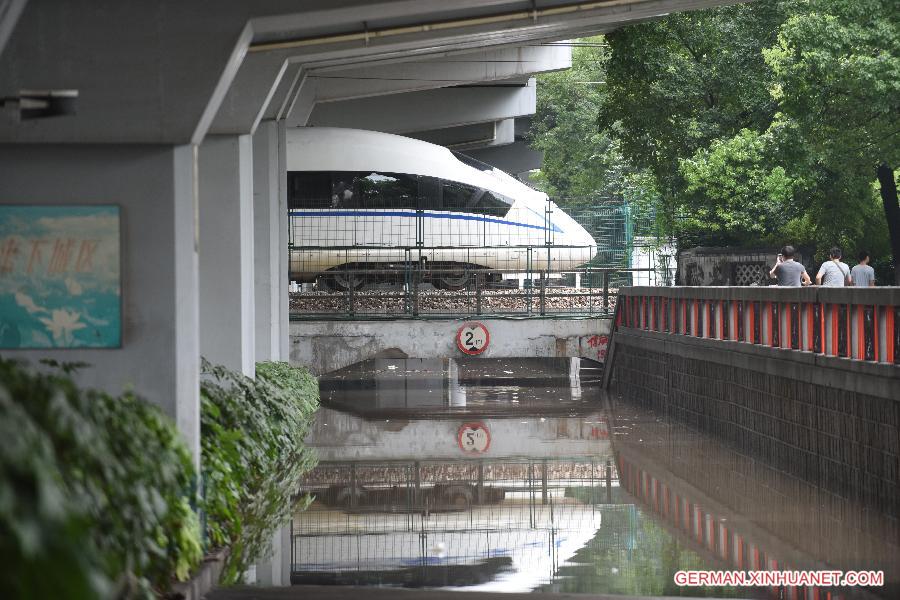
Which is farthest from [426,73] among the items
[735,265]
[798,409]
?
[798,409]

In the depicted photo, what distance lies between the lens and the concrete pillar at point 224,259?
14.3 metres

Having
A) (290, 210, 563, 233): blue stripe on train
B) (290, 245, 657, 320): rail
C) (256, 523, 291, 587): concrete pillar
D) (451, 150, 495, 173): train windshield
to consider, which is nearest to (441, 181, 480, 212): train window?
(290, 210, 563, 233): blue stripe on train

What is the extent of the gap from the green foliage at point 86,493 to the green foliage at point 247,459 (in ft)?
5.32

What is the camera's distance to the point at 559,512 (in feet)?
42.0

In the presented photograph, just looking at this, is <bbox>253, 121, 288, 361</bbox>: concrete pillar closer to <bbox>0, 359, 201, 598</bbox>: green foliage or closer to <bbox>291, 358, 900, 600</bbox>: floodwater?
<bbox>291, 358, 900, 600</bbox>: floodwater

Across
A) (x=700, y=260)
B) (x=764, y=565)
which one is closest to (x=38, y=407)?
(x=764, y=565)

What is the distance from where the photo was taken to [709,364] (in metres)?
18.9

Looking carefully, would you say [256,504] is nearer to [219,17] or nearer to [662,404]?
[219,17]

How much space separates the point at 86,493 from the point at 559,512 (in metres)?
7.77

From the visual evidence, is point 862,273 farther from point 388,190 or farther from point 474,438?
point 388,190

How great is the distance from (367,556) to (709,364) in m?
9.41

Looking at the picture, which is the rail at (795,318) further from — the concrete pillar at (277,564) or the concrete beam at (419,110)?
the concrete beam at (419,110)

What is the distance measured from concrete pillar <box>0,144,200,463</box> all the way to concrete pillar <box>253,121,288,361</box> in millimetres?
9516

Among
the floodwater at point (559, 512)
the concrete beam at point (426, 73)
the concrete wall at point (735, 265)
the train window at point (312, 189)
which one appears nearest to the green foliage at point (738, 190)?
the concrete wall at point (735, 265)
